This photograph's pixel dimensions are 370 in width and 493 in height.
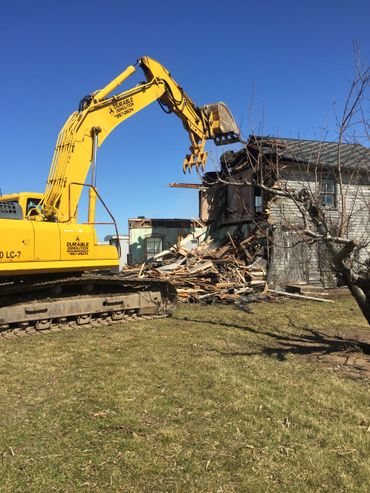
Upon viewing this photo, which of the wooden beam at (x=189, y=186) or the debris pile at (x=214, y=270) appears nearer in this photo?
the debris pile at (x=214, y=270)

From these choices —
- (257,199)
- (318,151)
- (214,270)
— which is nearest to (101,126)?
(318,151)

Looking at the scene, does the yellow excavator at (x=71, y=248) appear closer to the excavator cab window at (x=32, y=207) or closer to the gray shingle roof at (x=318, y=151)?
the excavator cab window at (x=32, y=207)

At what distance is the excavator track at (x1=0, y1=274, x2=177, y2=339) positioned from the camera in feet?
28.9

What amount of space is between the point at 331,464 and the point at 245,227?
1604 centimetres

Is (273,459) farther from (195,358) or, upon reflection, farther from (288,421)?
(195,358)

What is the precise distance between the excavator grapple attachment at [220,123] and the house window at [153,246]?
34.9 ft

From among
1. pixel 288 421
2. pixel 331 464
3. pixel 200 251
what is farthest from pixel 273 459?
pixel 200 251

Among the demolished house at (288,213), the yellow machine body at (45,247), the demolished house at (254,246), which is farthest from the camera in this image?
the demolished house at (288,213)

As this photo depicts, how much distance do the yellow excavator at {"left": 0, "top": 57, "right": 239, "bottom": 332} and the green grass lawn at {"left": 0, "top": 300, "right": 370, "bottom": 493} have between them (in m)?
1.03

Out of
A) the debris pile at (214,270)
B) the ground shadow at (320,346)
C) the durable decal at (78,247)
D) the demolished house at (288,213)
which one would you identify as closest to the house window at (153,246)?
the demolished house at (288,213)

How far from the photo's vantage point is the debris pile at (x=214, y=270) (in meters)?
14.8

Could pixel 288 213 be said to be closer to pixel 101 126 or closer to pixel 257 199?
pixel 257 199

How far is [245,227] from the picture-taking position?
1948cm

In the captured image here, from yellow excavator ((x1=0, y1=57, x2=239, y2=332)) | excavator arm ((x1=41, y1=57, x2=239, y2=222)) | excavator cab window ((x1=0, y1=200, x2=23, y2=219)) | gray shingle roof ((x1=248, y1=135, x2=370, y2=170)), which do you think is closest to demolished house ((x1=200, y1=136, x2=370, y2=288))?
gray shingle roof ((x1=248, y1=135, x2=370, y2=170))
